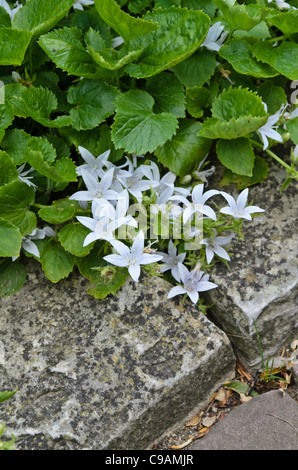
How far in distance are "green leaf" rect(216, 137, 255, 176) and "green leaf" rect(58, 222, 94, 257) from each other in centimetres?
67

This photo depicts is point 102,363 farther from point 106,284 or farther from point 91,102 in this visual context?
point 91,102

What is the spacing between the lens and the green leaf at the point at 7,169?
6.59ft

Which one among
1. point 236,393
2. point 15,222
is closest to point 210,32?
point 15,222

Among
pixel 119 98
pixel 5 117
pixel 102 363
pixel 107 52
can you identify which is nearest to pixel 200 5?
pixel 107 52

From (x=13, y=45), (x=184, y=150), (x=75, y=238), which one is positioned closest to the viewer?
(x=75, y=238)

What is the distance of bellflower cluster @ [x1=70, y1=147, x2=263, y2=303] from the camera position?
6.44 ft

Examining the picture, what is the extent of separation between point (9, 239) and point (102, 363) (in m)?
0.57

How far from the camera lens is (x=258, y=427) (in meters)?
1.92

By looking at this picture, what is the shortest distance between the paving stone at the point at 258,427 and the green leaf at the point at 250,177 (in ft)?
3.00

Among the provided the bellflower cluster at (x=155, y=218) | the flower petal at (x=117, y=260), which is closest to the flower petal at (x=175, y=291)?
the bellflower cluster at (x=155, y=218)

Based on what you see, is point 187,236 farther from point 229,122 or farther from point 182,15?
point 182,15

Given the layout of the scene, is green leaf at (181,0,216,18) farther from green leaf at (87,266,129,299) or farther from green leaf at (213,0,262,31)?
green leaf at (87,266,129,299)

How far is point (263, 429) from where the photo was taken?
191cm

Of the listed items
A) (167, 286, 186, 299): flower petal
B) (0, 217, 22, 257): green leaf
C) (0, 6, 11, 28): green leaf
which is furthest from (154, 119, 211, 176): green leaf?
(0, 6, 11, 28): green leaf
